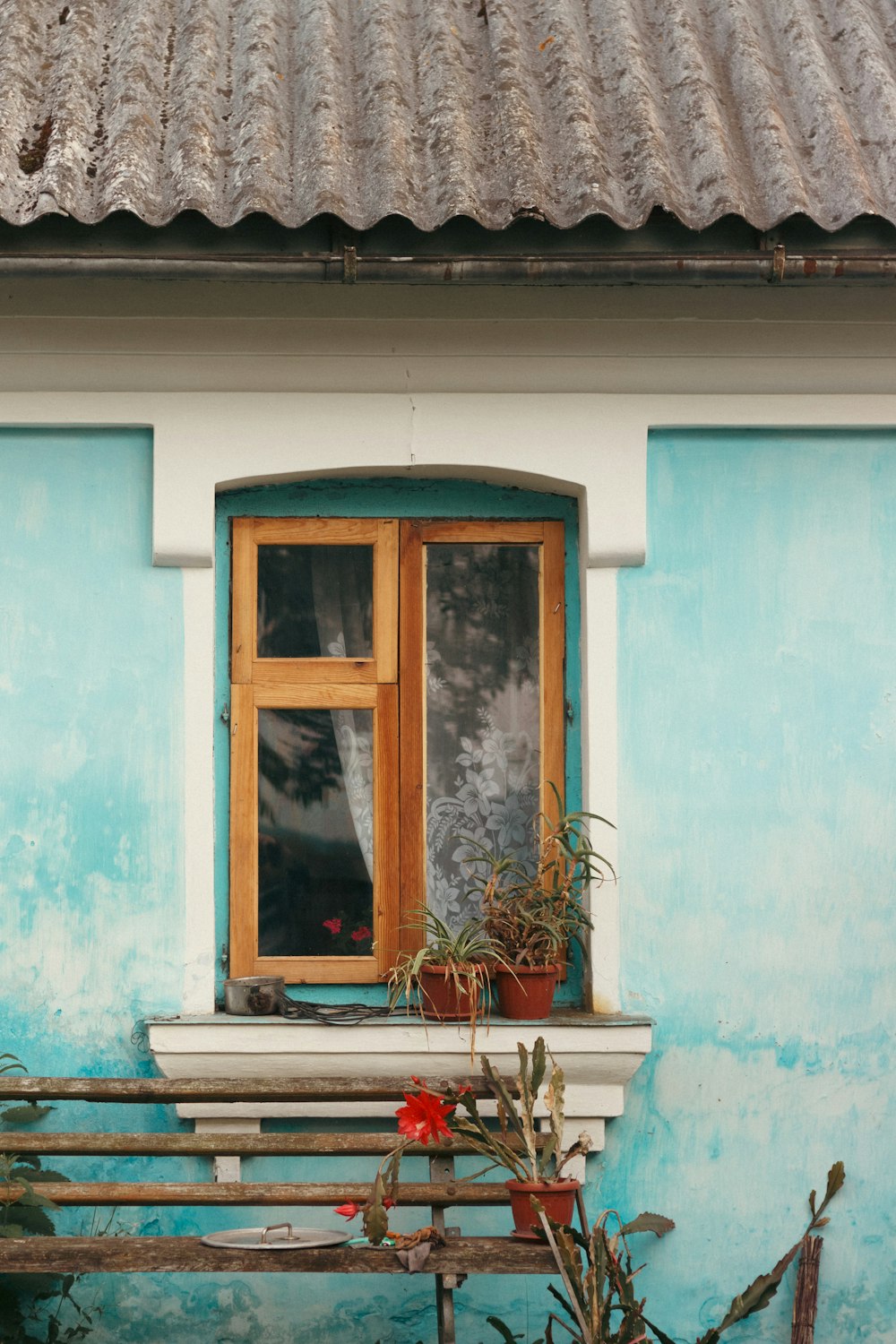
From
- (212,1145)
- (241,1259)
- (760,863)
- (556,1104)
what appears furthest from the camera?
(760,863)

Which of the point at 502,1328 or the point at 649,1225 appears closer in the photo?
the point at 502,1328

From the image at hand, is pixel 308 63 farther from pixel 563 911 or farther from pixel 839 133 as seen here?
pixel 563 911

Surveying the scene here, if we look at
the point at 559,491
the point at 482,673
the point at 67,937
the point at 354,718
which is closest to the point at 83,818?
the point at 67,937

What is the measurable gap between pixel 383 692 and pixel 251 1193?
155 cm

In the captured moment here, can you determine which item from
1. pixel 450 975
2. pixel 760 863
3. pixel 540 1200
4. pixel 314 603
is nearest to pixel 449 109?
pixel 314 603

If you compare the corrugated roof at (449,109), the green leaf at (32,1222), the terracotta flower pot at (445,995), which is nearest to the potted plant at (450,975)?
the terracotta flower pot at (445,995)

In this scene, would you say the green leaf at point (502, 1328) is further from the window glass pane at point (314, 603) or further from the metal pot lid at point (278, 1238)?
the window glass pane at point (314, 603)

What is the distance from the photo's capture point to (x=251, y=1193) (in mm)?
4016

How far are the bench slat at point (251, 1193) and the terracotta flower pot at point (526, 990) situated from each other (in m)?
0.54

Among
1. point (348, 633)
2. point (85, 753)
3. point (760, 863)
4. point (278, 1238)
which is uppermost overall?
point (348, 633)

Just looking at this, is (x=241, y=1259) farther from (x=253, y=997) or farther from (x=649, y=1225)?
(x=649, y=1225)

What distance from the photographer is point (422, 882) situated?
15.6 feet

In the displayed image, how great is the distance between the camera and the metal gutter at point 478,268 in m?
4.27

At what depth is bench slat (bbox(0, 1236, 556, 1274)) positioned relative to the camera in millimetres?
3760
